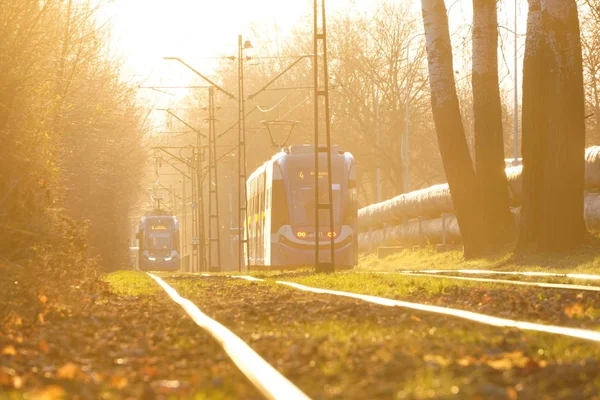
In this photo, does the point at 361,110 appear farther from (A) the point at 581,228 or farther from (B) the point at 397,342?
(B) the point at 397,342

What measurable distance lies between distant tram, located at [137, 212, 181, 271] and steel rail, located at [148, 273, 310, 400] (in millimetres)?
61968

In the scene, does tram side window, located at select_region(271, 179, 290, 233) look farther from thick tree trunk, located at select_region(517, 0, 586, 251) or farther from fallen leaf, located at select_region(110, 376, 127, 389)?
fallen leaf, located at select_region(110, 376, 127, 389)

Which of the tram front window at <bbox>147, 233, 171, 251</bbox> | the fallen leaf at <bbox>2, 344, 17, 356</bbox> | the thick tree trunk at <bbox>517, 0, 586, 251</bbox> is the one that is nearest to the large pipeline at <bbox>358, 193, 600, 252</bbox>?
the thick tree trunk at <bbox>517, 0, 586, 251</bbox>

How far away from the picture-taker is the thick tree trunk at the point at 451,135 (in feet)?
82.8

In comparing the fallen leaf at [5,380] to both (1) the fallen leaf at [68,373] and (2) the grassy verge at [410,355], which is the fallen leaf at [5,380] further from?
(2) the grassy verge at [410,355]

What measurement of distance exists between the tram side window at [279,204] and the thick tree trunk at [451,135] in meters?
7.85

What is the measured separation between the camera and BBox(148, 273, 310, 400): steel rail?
16.2 feet

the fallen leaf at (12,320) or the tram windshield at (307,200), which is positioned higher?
the tram windshield at (307,200)

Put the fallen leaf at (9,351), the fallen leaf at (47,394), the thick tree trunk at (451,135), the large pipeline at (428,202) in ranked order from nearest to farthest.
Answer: the fallen leaf at (47,394) → the fallen leaf at (9,351) → the large pipeline at (428,202) → the thick tree trunk at (451,135)

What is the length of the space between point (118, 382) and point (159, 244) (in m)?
65.8

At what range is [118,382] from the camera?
5695 millimetres

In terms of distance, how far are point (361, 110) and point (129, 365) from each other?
6309 centimetres

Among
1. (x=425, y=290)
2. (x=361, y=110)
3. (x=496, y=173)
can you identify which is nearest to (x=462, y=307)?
(x=425, y=290)

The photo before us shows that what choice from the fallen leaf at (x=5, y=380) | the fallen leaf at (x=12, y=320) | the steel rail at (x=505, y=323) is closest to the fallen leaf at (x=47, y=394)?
the fallen leaf at (x=5, y=380)
